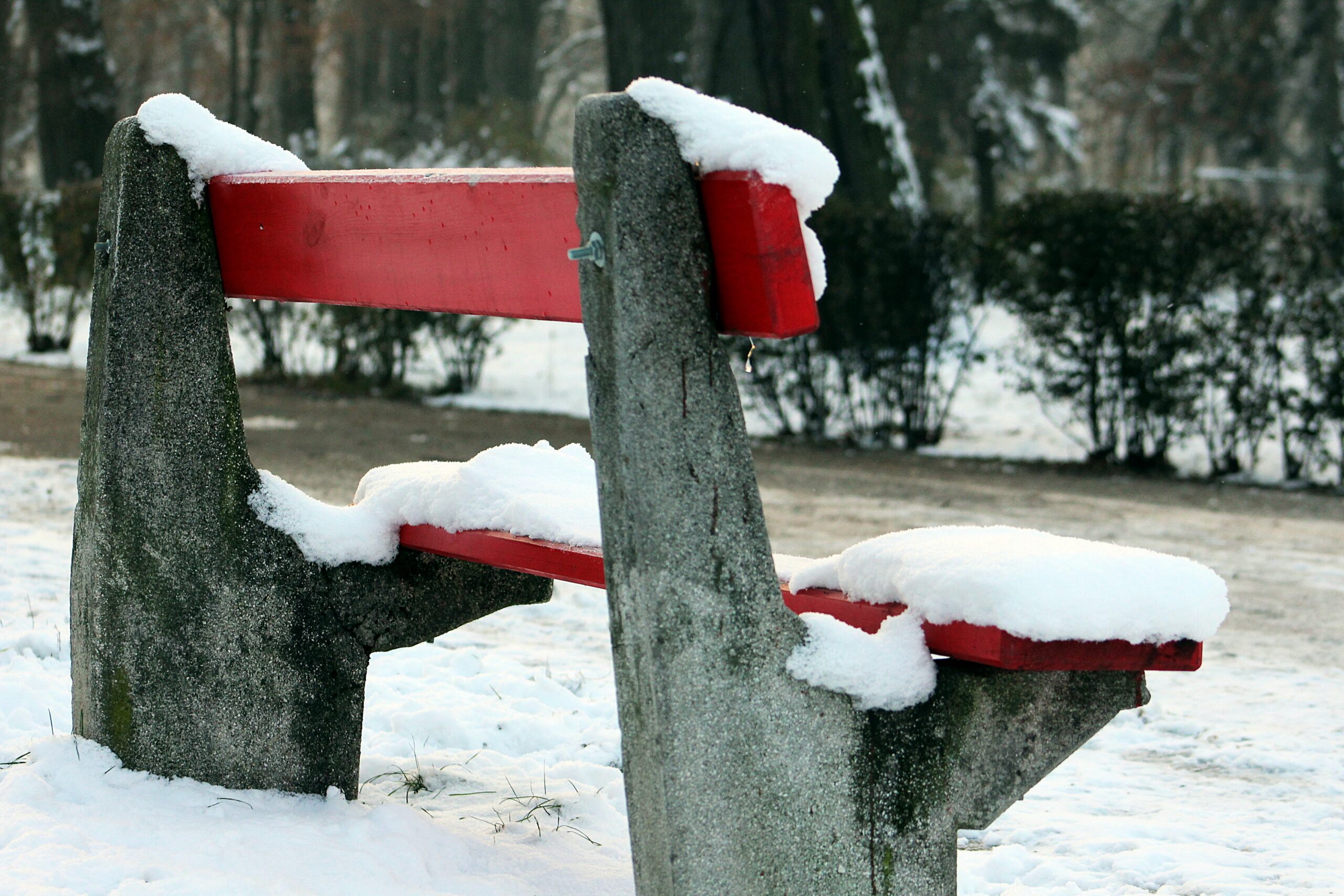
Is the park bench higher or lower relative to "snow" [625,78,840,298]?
lower

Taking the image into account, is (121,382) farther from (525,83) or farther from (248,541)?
(525,83)

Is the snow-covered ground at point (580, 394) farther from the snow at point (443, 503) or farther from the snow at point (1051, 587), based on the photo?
the snow at point (1051, 587)

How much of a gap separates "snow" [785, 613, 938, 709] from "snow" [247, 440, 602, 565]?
1.91ft

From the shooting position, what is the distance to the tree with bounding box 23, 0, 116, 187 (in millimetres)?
17562


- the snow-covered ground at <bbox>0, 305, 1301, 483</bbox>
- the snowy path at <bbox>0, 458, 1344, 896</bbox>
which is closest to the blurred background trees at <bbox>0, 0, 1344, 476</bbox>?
the snow-covered ground at <bbox>0, 305, 1301, 483</bbox>

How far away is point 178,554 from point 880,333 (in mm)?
6533

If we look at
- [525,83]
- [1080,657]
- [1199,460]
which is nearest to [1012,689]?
→ [1080,657]

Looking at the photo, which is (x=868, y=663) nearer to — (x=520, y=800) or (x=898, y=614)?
(x=898, y=614)

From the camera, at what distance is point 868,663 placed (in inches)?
76.0

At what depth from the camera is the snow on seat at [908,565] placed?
6.11ft

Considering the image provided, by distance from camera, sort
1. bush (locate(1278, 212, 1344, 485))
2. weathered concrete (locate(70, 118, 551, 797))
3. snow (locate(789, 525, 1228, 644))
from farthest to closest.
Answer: bush (locate(1278, 212, 1344, 485)) < weathered concrete (locate(70, 118, 551, 797)) < snow (locate(789, 525, 1228, 644))

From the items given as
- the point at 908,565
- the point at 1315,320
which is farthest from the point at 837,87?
the point at 908,565

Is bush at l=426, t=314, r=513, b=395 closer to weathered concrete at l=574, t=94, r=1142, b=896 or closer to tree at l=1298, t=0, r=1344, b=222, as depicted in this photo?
weathered concrete at l=574, t=94, r=1142, b=896

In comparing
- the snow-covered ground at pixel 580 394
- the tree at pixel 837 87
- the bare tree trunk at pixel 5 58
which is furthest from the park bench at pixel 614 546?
the bare tree trunk at pixel 5 58
